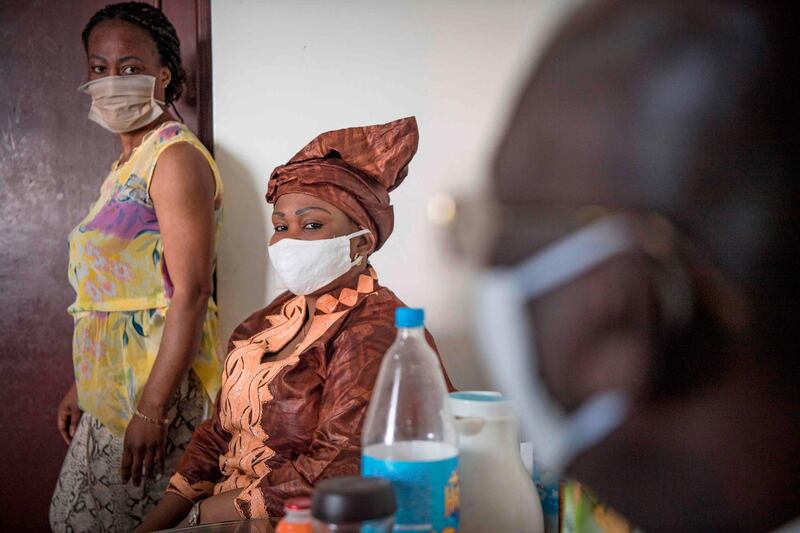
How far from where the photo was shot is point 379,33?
1.30m

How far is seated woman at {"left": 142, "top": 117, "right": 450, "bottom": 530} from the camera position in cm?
117

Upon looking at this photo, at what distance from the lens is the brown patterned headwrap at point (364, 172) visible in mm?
1254

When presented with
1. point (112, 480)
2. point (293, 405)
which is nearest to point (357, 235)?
point (293, 405)

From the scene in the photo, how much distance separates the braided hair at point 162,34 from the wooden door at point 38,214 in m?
0.08

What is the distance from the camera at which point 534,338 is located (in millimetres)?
892

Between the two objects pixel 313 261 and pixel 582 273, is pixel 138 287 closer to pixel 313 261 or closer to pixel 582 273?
pixel 313 261

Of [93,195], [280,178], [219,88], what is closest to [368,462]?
[280,178]

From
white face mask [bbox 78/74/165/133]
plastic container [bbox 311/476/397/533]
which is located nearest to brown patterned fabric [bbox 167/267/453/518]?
plastic container [bbox 311/476/397/533]

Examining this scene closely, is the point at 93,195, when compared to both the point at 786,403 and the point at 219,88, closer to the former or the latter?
the point at 219,88

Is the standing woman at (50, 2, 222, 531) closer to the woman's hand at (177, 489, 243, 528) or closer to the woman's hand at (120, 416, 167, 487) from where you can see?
the woman's hand at (120, 416, 167, 487)

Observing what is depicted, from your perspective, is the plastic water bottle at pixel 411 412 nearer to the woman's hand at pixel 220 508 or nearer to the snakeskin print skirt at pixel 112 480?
the woman's hand at pixel 220 508

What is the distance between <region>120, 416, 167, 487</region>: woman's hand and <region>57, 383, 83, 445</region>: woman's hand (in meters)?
0.20

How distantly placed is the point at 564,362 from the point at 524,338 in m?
0.07

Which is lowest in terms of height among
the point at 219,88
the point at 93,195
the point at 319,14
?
the point at 93,195
